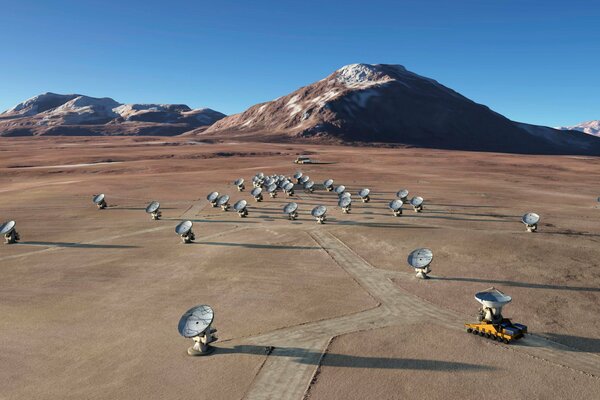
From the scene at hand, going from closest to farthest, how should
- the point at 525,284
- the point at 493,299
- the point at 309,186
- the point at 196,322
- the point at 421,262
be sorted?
the point at 196,322 → the point at 493,299 → the point at 525,284 → the point at 421,262 → the point at 309,186

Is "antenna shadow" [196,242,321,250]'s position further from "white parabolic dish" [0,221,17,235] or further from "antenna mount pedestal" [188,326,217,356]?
"white parabolic dish" [0,221,17,235]

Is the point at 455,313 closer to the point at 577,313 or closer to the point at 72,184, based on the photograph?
the point at 577,313

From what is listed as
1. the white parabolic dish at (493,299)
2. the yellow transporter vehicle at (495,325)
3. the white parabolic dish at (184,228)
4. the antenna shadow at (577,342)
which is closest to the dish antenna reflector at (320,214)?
the white parabolic dish at (184,228)

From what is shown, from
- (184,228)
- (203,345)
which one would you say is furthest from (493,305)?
(184,228)

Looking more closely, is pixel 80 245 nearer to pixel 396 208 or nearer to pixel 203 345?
pixel 203 345

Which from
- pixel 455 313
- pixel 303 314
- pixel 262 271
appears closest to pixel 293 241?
pixel 262 271

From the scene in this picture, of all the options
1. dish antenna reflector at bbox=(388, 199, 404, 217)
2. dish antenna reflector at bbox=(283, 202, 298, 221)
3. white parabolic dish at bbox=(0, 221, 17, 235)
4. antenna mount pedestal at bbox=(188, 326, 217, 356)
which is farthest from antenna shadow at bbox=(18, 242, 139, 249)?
dish antenna reflector at bbox=(388, 199, 404, 217)
